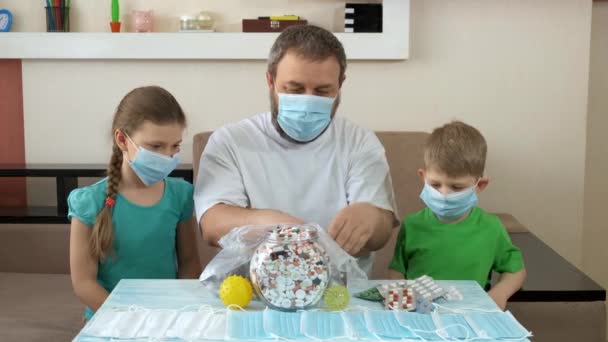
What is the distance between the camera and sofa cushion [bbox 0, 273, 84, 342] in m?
2.22

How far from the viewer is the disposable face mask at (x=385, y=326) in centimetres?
131

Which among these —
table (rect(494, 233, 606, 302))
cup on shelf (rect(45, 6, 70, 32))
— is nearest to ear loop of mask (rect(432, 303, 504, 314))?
table (rect(494, 233, 606, 302))

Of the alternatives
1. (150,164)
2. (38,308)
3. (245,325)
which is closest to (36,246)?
(38,308)

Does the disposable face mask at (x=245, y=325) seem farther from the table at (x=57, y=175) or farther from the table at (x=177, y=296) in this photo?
the table at (x=57, y=175)

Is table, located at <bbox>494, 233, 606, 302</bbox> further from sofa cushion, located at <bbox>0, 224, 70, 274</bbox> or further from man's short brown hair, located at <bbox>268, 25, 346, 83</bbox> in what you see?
sofa cushion, located at <bbox>0, 224, 70, 274</bbox>

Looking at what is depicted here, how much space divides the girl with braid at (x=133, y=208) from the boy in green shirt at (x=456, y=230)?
1.94ft

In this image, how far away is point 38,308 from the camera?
7.97ft

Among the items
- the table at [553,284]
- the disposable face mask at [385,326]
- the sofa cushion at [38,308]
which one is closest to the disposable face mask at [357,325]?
the disposable face mask at [385,326]

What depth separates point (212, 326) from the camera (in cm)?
136

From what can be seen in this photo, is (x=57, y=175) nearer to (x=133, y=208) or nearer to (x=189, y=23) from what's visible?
(x=189, y=23)

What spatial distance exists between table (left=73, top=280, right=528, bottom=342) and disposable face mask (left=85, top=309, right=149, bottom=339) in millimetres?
34

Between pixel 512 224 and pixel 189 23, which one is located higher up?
pixel 189 23

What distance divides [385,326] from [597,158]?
221 centimetres

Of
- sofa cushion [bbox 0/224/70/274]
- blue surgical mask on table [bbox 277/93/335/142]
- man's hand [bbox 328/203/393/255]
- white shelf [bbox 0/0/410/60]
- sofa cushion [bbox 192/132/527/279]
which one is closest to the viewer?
man's hand [bbox 328/203/393/255]
